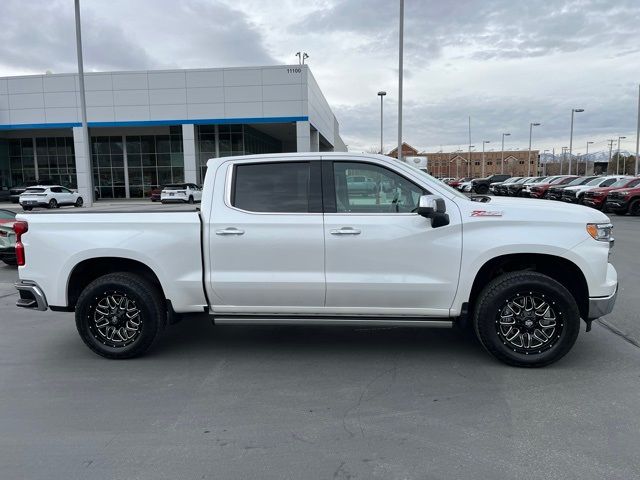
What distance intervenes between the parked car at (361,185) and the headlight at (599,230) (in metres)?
1.94

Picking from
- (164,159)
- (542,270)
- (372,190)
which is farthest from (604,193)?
(164,159)

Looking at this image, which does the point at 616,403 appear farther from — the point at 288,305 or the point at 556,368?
the point at 288,305

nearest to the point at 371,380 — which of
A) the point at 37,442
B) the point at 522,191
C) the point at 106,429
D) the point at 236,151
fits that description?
the point at 106,429

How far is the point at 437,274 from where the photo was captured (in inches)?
179

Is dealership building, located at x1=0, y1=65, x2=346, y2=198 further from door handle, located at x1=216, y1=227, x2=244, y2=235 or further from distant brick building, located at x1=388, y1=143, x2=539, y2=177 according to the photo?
distant brick building, located at x1=388, y1=143, x2=539, y2=177

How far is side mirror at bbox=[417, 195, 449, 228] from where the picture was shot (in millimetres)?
4242

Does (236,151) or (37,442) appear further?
(236,151)

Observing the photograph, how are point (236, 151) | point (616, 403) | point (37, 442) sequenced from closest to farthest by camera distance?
point (37, 442) < point (616, 403) < point (236, 151)

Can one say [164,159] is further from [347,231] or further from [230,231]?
[347,231]

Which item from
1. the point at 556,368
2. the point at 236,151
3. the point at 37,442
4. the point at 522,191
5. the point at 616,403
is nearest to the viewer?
the point at 37,442

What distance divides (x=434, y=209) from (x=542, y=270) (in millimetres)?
1446

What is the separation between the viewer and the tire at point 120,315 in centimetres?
484

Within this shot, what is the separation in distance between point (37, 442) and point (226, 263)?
2021 millimetres

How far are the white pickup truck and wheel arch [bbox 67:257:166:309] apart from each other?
5 centimetres
